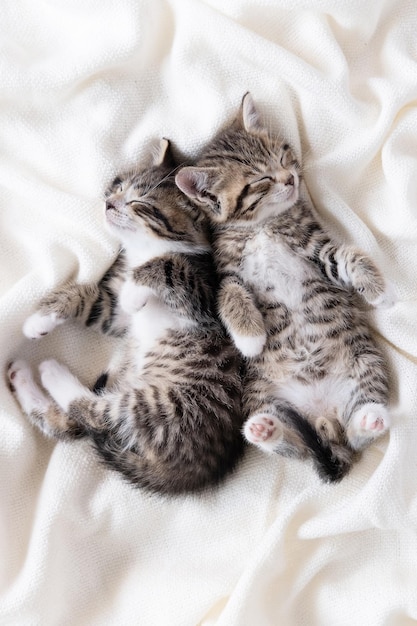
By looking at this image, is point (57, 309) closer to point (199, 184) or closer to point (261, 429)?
point (199, 184)

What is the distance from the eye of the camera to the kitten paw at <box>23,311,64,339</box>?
157 cm

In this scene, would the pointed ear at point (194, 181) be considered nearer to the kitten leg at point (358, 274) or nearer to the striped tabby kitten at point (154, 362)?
the striped tabby kitten at point (154, 362)

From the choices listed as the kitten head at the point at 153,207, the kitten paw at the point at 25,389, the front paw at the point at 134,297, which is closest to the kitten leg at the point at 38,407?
the kitten paw at the point at 25,389

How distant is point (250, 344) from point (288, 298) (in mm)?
171

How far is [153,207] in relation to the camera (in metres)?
1.63

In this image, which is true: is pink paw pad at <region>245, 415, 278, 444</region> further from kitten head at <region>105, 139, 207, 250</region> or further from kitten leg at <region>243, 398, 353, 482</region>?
kitten head at <region>105, 139, 207, 250</region>

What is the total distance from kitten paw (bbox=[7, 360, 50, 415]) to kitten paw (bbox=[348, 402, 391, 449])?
0.80 meters

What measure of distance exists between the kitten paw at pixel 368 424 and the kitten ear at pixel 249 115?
30.7 inches

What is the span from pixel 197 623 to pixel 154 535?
25cm

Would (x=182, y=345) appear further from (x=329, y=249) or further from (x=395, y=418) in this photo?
(x=395, y=418)

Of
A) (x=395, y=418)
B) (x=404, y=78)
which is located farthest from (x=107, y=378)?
(x=404, y=78)

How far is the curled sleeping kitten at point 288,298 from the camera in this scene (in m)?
1.52

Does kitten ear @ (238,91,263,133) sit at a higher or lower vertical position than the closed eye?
higher

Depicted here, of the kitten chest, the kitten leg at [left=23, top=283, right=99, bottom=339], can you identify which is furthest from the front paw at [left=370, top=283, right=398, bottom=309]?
the kitten leg at [left=23, top=283, right=99, bottom=339]
